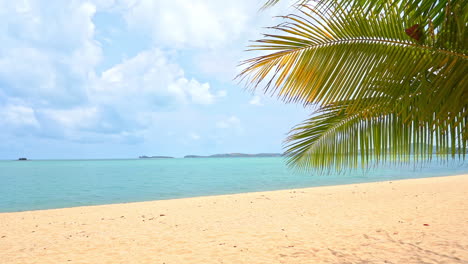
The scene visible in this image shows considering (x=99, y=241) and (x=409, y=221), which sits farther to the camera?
(x=409, y=221)

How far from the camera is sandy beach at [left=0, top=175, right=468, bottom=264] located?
16.7ft

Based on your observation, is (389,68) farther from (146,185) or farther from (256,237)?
(146,185)

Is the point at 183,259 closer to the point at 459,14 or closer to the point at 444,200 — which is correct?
the point at 459,14

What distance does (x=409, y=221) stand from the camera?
7.30 meters

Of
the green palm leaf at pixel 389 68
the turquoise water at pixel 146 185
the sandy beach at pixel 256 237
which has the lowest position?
the turquoise water at pixel 146 185

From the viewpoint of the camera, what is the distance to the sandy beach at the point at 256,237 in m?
5.08

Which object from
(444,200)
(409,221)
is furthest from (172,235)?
(444,200)

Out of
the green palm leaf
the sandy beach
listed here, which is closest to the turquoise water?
the green palm leaf

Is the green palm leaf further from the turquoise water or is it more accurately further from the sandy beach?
the sandy beach

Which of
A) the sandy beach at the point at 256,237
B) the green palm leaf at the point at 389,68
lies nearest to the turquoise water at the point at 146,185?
the green palm leaf at the point at 389,68

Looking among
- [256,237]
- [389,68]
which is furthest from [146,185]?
[389,68]

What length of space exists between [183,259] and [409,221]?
5149 millimetres

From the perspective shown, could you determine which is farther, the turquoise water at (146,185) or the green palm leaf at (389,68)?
the turquoise water at (146,185)

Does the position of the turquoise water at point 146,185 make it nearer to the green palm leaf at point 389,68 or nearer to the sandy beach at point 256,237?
the green palm leaf at point 389,68
